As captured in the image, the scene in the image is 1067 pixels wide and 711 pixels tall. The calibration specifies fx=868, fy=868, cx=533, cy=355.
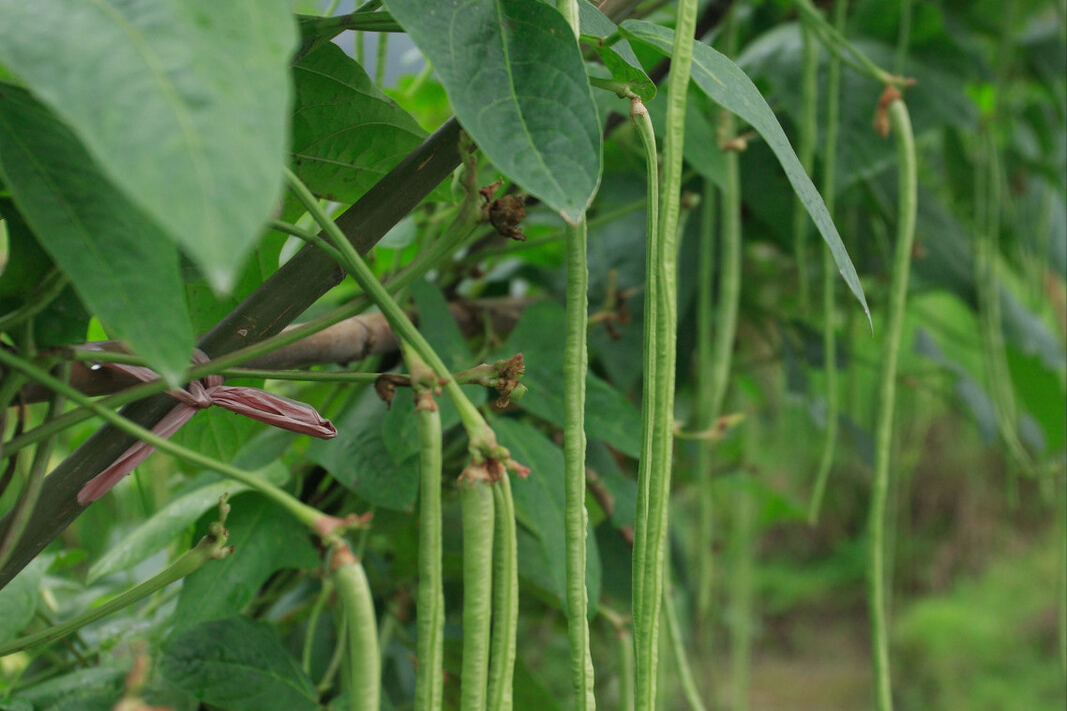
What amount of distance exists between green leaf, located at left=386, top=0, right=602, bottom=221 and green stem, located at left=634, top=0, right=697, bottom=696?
2 cm

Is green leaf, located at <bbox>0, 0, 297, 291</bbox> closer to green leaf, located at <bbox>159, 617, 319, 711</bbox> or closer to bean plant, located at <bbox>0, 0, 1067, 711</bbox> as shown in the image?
bean plant, located at <bbox>0, 0, 1067, 711</bbox>

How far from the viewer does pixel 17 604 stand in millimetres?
257

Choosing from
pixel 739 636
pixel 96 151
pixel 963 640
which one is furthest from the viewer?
pixel 963 640

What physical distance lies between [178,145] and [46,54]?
26 mm

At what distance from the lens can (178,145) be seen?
10 cm

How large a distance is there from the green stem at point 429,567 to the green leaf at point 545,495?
0.43 ft

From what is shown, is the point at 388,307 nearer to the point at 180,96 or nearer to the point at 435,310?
the point at 180,96

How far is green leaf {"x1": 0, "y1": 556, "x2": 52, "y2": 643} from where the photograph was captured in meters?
0.25

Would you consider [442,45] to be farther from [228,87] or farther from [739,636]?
[739,636]

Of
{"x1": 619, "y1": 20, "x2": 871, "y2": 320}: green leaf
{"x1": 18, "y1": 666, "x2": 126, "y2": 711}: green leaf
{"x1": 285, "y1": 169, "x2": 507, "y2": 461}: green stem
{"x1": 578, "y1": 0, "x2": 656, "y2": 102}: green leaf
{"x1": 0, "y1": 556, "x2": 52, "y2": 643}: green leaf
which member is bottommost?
{"x1": 18, "y1": 666, "x2": 126, "y2": 711}: green leaf

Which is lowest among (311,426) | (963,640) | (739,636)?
(963,640)

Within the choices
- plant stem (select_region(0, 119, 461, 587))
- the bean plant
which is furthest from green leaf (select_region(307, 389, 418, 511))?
plant stem (select_region(0, 119, 461, 587))

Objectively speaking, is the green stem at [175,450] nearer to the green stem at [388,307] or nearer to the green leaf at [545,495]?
the green stem at [388,307]

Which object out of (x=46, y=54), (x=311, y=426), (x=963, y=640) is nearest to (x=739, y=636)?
(x=311, y=426)
